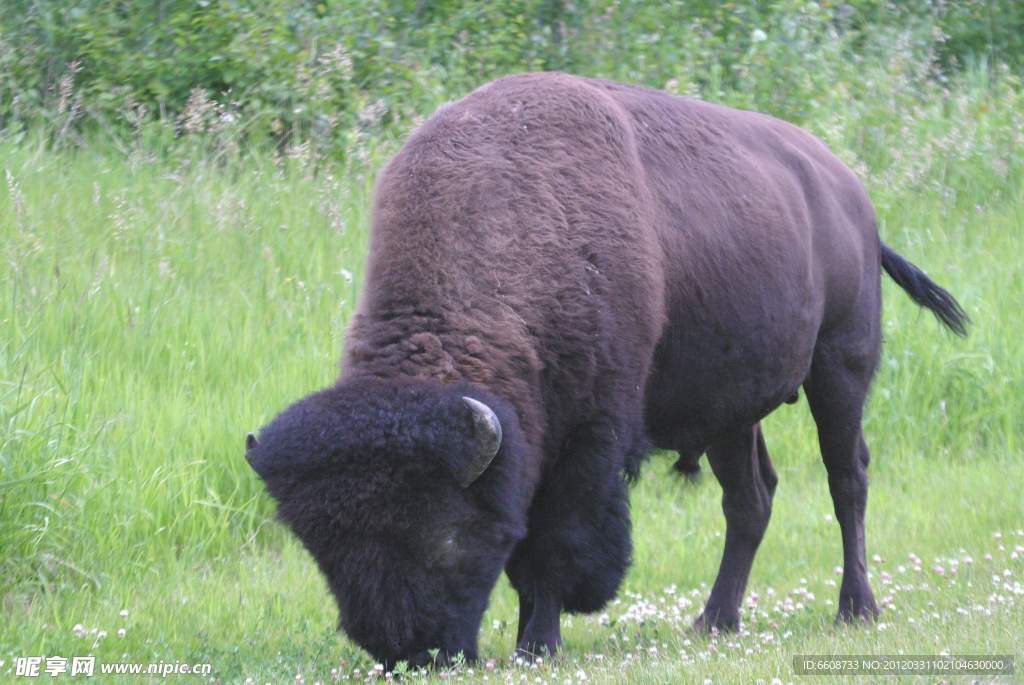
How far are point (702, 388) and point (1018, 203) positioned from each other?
25.2 feet

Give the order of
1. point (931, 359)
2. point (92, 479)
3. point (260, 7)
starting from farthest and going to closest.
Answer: point (260, 7) → point (931, 359) → point (92, 479)

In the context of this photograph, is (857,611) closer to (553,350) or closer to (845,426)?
(845,426)

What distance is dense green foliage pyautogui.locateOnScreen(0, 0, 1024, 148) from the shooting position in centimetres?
938

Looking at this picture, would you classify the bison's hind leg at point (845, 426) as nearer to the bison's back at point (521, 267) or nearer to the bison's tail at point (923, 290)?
the bison's tail at point (923, 290)

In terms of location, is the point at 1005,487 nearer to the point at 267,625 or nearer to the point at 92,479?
the point at 267,625

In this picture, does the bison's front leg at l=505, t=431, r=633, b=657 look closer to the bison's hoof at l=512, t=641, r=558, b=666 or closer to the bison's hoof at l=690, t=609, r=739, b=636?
the bison's hoof at l=512, t=641, r=558, b=666

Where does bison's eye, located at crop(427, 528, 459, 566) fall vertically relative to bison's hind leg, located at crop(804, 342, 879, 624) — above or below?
above

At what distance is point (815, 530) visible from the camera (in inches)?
264

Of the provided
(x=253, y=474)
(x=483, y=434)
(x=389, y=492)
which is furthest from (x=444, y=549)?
(x=253, y=474)

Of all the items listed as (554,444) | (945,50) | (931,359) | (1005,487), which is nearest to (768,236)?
(554,444)

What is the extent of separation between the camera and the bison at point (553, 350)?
10.9 ft

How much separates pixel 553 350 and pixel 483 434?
632mm

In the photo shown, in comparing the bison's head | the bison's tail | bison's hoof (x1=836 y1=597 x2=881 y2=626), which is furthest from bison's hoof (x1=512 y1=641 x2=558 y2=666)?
the bison's tail

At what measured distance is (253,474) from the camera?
5652 millimetres
